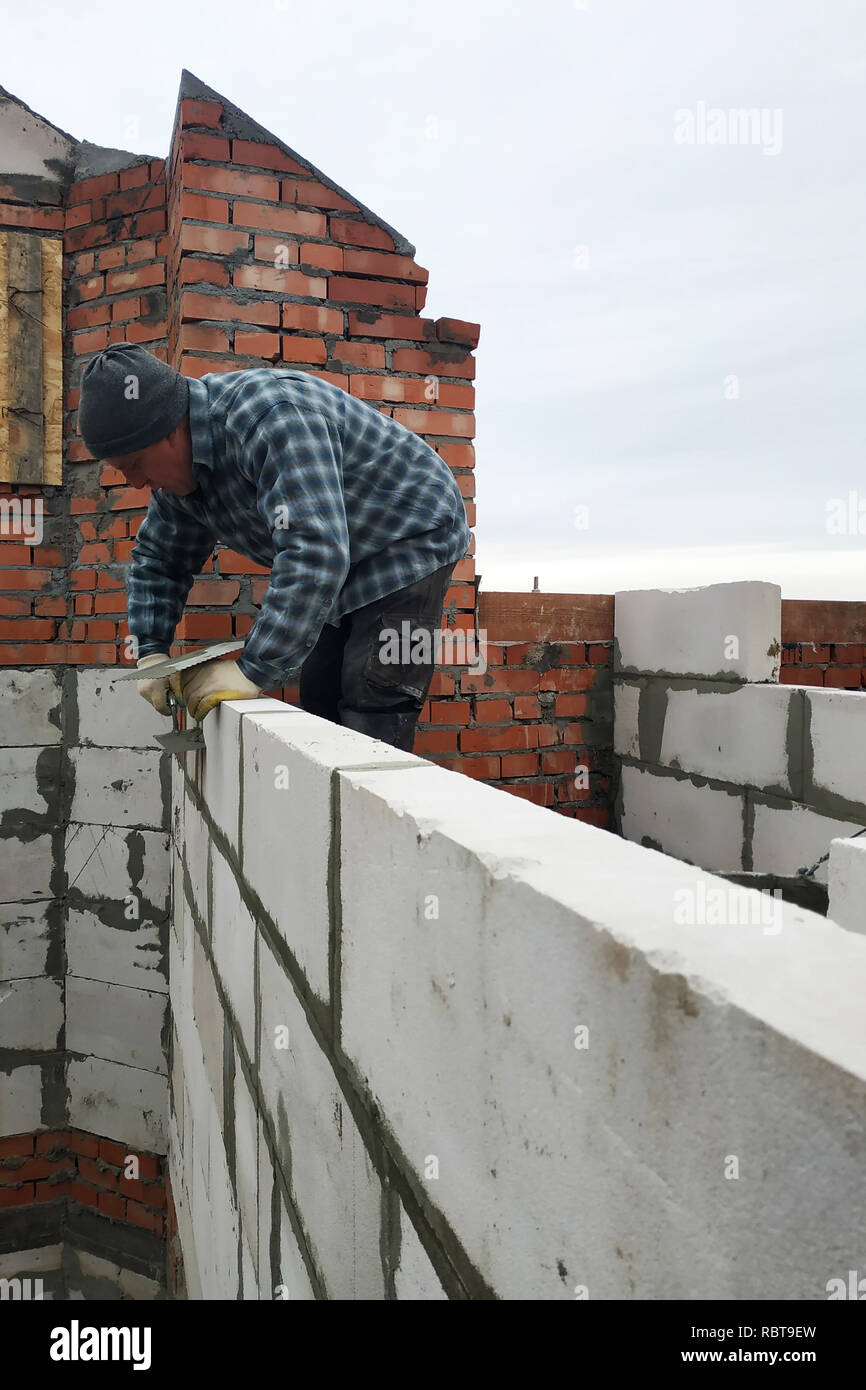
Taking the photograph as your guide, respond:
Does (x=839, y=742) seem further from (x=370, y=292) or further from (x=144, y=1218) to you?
(x=144, y=1218)

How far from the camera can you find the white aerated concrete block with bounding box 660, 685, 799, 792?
321cm

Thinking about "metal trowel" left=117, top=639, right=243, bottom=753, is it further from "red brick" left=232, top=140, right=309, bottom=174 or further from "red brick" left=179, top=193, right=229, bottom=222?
"red brick" left=232, top=140, right=309, bottom=174

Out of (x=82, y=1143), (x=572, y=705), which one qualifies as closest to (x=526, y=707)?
(x=572, y=705)

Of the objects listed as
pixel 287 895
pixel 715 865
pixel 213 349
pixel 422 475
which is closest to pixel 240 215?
pixel 213 349

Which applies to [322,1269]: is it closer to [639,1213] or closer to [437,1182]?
[437,1182]

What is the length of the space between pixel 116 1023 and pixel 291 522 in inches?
109

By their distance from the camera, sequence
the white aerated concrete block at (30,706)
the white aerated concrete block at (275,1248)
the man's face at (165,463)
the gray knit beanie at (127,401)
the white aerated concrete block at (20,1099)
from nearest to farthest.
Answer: the white aerated concrete block at (275,1248) < the gray knit beanie at (127,401) < the man's face at (165,463) < the white aerated concrete block at (30,706) < the white aerated concrete block at (20,1099)

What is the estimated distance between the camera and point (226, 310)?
318 centimetres

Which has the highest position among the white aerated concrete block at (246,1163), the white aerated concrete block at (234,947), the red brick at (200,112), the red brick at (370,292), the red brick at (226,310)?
the red brick at (200,112)

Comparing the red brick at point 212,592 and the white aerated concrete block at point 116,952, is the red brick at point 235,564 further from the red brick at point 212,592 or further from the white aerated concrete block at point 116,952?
the white aerated concrete block at point 116,952

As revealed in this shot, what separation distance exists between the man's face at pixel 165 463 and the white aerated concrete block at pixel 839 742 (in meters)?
2.18

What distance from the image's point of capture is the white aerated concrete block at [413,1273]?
0.91 metres

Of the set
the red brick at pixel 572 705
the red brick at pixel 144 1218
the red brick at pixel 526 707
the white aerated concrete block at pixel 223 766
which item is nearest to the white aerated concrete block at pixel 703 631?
the red brick at pixel 572 705

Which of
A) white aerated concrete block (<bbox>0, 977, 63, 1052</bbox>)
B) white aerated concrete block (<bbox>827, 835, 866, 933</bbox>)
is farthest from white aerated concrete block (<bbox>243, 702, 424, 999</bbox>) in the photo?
white aerated concrete block (<bbox>0, 977, 63, 1052</bbox>)
